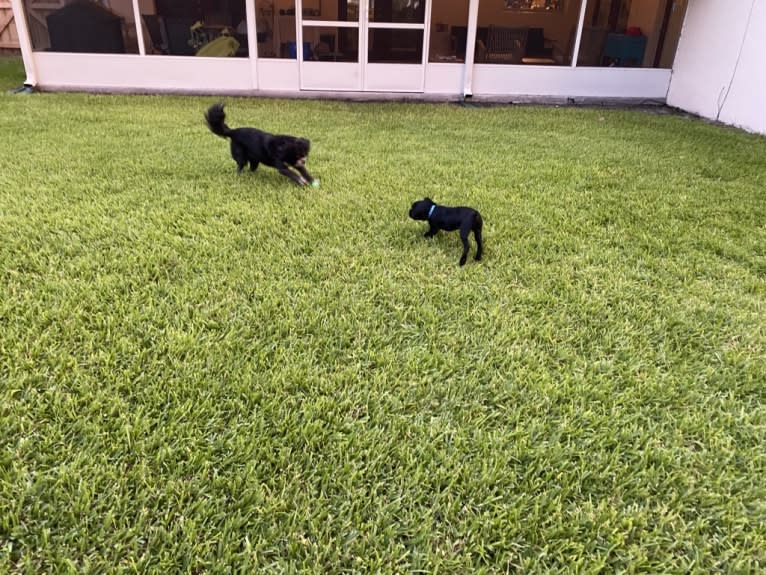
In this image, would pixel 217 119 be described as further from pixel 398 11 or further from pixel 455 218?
pixel 398 11

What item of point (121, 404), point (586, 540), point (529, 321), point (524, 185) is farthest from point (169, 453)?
point (524, 185)

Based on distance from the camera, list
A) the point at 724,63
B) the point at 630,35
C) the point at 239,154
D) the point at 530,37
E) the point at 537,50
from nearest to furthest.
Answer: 1. the point at 239,154
2. the point at 724,63
3. the point at 630,35
4. the point at 537,50
5. the point at 530,37

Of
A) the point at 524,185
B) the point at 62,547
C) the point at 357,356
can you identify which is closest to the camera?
the point at 62,547

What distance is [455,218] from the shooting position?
2.84 meters

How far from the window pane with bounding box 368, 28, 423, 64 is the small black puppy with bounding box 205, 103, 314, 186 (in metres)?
5.56

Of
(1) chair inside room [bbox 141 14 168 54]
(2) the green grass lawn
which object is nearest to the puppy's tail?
(2) the green grass lawn

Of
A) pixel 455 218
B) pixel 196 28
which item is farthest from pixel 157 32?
pixel 455 218

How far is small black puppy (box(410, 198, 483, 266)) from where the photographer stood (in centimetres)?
278

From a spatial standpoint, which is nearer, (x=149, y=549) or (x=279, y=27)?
(x=149, y=549)

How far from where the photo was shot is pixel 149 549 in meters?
1.28

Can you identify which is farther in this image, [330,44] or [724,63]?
[330,44]

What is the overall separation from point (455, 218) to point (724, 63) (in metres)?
7.38

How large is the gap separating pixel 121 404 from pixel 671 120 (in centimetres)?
866

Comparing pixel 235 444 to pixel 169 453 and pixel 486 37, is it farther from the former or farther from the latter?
pixel 486 37
